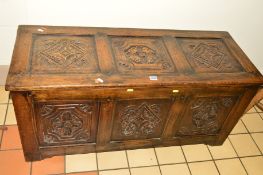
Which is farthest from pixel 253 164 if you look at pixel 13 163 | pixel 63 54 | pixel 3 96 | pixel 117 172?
pixel 3 96

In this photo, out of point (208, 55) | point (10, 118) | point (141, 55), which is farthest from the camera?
point (10, 118)

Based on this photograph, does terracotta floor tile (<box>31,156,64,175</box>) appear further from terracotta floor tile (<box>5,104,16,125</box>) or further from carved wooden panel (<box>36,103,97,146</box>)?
terracotta floor tile (<box>5,104,16,125</box>)

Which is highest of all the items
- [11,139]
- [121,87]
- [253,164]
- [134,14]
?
[134,14]

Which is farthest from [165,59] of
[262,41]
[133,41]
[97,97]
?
[262,41]

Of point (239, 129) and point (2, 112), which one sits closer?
point (2, 112)

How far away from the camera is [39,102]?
1721 millimetres

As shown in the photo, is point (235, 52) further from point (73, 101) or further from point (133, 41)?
point (73, 101)

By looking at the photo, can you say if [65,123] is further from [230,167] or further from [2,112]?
[230,167]

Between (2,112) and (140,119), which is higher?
(140,119)

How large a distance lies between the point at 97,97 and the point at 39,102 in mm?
356

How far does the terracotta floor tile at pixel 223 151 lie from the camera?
244 cm

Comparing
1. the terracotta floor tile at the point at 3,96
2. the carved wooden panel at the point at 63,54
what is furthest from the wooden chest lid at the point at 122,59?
the terracotta floor tile at the point at 3,96

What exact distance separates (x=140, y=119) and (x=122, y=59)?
456 millimetres

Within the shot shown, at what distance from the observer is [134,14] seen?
2.34 meters
